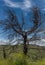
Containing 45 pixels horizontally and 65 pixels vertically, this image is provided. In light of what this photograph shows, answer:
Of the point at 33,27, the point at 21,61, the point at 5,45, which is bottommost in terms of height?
the point at 21,61

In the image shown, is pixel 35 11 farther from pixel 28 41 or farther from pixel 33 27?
pixel 28 41

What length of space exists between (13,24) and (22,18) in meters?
0.83

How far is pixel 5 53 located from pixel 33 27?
2.80 meters

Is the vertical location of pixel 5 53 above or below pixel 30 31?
below

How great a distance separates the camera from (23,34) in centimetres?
1513

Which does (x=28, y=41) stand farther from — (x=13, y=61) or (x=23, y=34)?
(x=13, y=61)

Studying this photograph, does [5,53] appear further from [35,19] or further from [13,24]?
[35,19]

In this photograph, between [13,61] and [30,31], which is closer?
[13,61]

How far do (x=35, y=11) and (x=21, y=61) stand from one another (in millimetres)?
7318

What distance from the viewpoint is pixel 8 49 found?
15.6 metres

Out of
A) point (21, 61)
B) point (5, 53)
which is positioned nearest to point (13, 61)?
point (21, 61)

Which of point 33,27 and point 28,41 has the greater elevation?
point 33,27

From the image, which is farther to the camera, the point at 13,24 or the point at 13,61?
the point at 13,24

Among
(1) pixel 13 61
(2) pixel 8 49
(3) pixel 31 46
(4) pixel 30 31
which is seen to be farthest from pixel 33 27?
(1) pixel 13 61
